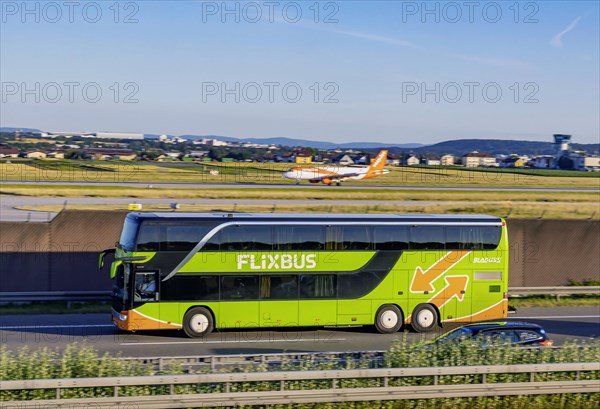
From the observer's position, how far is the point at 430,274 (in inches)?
821

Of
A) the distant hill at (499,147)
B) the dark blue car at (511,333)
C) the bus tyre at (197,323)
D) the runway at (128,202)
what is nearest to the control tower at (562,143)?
the distant hill at (499,147)

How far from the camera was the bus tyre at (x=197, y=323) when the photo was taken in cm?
1978

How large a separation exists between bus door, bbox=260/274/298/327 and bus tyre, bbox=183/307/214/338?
139 cm

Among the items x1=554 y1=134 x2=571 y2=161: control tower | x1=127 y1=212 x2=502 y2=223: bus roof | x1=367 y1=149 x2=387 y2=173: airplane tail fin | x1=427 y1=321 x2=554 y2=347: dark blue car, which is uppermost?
x1=554 y1=134 x2=571 y2=161: control tower

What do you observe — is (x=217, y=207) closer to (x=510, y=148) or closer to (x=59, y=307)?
(x=59, y=307)

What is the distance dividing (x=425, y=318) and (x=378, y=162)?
35610mm

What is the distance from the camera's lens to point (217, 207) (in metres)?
34.3

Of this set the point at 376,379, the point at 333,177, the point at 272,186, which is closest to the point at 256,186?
the point at 272,186

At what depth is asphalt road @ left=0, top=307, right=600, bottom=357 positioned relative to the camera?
18516mm

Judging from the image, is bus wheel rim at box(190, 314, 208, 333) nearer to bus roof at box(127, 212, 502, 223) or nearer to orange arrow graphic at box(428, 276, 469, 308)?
bus roof at box(127, 212, 502, 223)

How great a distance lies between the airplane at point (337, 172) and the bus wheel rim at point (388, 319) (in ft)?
113

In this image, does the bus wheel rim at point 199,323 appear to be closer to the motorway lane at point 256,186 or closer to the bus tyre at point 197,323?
the bus tyre at point 197,323

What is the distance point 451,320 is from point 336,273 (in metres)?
3.51

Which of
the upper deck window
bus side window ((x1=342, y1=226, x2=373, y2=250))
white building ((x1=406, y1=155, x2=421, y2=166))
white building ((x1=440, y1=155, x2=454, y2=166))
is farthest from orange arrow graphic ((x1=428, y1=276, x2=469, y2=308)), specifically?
white building ((x1=406, y1=155, x2=421, y2=166))
